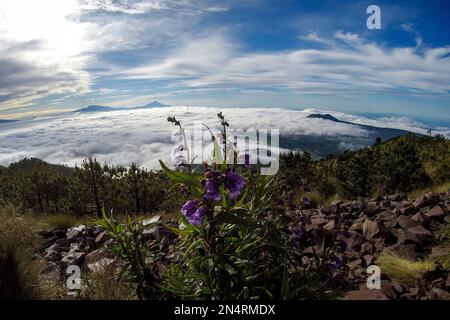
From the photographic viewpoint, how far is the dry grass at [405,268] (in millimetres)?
4656

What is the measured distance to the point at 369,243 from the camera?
5.95m

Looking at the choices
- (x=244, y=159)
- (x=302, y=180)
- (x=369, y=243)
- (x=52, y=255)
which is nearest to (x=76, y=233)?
(x=52, y=255)

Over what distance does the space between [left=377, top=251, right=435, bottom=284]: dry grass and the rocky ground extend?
0.20 ft

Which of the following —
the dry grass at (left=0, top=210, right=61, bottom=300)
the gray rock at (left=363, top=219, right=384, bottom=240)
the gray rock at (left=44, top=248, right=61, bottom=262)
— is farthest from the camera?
the gray rock at (left=44, top=248, right=61, bottom=262)

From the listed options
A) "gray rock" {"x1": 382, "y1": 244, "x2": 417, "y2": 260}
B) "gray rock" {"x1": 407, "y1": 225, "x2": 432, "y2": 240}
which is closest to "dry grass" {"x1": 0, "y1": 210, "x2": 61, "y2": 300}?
"gray rock" {"x1": 382, "y1": 244, "x2": 417, "y2": 260}

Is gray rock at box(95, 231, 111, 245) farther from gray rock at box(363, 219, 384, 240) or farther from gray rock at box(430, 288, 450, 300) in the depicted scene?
gray rock at box(430, 288, 450, 300)

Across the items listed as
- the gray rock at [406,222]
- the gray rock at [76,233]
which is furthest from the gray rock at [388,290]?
the gray rock at [76,233]

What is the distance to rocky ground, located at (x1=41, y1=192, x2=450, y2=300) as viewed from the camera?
445 cm

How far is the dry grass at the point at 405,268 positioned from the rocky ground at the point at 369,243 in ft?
0.20

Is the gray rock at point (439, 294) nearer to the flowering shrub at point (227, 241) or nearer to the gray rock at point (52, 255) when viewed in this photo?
the flowering shrub at point (227, 241)

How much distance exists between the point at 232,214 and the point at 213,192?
1.12ft

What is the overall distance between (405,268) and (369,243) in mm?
1189
